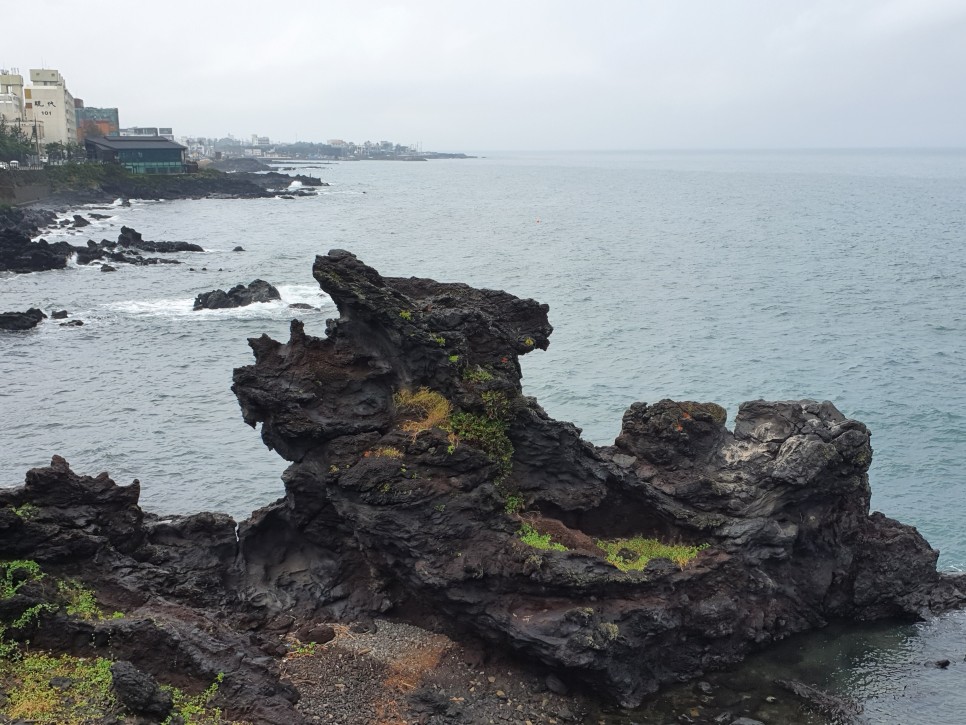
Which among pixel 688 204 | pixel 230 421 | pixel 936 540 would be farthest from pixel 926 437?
pixel 688 204

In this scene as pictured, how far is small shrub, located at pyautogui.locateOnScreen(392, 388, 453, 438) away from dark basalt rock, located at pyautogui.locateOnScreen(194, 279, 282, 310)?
154 feet

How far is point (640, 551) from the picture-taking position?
23.5 meters

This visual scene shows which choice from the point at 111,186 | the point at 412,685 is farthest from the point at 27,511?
the point at 111,186

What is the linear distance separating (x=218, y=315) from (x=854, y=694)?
5266 centimetres

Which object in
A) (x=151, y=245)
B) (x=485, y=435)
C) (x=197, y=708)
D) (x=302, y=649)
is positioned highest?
(x=151, y=245)

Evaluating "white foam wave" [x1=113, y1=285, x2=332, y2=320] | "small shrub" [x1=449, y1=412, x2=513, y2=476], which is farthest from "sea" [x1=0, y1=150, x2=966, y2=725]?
"small shrub" [x1=449, y1=412, x2=513, y2=476]

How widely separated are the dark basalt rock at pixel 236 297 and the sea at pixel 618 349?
1.41 metres

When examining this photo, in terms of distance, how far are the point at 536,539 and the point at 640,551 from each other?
10.4 feet

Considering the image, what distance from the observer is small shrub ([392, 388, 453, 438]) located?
23203mm

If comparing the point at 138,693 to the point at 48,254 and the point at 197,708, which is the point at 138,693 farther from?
the point at 48,254

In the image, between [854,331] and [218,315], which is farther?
[218,315]

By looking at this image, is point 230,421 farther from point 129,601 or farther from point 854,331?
point 854,331

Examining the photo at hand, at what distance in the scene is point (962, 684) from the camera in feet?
74.8

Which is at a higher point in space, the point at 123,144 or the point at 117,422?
the point at 123,144
